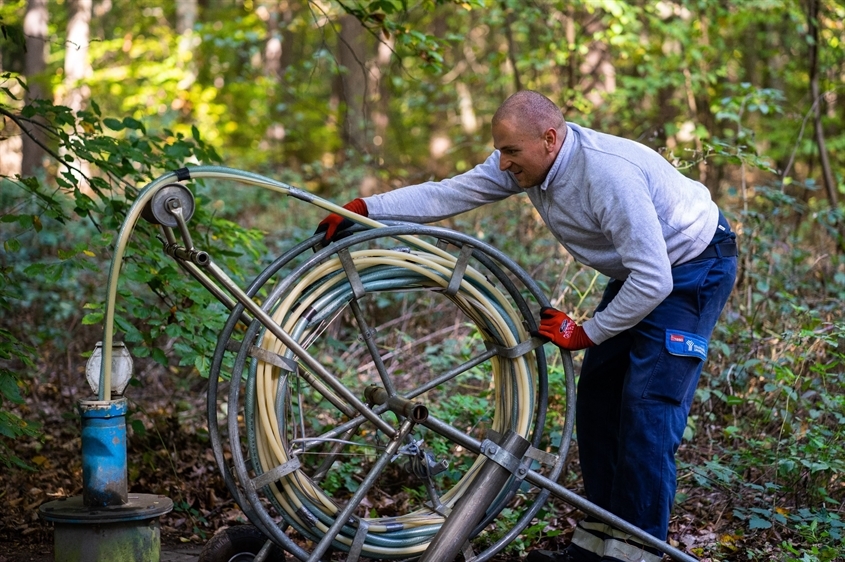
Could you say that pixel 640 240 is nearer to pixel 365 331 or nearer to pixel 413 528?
pixel 365 331

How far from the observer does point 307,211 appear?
35.4 feet

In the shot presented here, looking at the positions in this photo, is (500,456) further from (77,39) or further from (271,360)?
(77,39)

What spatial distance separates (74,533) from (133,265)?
1472 mm

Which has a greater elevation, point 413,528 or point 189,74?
point 189,74

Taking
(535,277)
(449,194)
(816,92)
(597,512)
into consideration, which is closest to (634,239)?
(449,194)

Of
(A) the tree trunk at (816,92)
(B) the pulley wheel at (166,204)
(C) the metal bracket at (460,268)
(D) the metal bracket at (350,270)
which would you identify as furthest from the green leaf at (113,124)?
(A) the tree trunk at (816,92)

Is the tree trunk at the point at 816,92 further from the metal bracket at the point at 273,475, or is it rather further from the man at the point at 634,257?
the metal bracket at the point at 273,475

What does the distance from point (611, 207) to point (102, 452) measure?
1889 millimetres

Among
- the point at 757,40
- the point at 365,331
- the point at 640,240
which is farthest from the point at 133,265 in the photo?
the point at 757,40

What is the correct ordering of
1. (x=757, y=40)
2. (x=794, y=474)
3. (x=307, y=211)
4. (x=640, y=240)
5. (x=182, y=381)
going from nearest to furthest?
(x=640, y=240) → (x=794, y=474) → (x=182, y=381) → (x=307, y=211) → (x=757, y=40)

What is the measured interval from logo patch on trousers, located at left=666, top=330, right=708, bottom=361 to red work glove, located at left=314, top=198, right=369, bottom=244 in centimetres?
123

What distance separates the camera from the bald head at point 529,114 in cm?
296

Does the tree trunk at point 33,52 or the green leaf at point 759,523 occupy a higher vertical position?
the tree trunk at point 33,52

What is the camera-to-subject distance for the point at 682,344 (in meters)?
3.04
